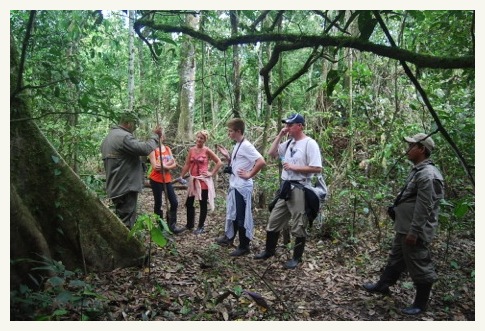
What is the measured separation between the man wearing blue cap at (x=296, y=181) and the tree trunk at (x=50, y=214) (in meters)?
2.01

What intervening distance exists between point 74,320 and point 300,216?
9.43 ft

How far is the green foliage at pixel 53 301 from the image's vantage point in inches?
105

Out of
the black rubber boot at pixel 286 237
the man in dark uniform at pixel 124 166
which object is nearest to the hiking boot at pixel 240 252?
the black rubber boot at pixel 286 237

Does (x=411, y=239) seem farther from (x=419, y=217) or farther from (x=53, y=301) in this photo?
(x=53, y=301)

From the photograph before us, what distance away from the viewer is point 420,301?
388cm

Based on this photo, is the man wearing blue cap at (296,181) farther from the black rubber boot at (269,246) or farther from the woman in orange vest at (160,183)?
the woman in orange vest at (160,183)

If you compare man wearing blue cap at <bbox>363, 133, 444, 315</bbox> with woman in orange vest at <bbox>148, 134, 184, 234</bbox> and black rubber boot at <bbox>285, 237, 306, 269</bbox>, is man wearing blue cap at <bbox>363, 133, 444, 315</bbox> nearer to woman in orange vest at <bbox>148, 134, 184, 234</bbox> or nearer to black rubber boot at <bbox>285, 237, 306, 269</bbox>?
black rubber boot at <bbox>285, 237, 306, 269</bbox>

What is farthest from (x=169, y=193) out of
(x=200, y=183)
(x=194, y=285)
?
(x=194, y=285)

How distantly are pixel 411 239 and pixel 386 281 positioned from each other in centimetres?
87

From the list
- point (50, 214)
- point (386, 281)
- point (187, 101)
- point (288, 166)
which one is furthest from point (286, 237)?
point (187, 101)

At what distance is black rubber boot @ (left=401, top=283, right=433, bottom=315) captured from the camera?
3844 millimetres

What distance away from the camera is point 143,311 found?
3.40 metres

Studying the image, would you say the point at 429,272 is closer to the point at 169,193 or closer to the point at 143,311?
the point at 143,311

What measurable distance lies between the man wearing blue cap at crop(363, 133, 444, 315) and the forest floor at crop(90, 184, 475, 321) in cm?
40
